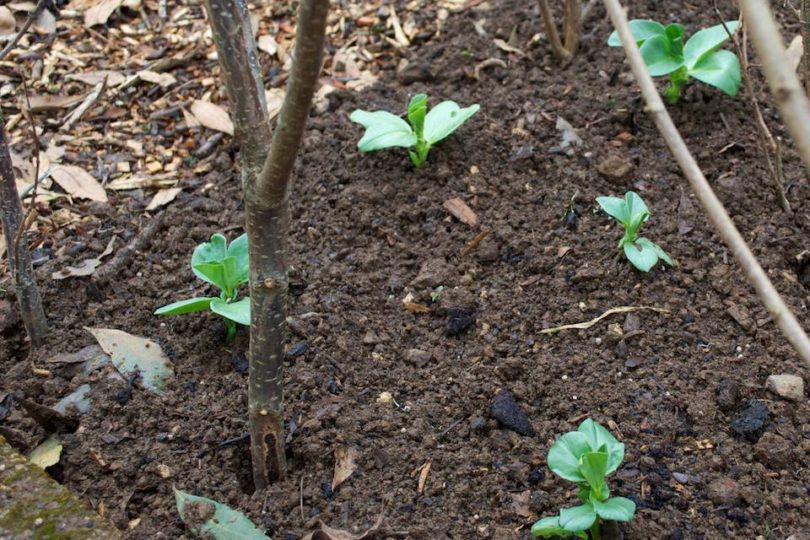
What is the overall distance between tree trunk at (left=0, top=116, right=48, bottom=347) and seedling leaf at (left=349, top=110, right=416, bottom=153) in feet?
3.24

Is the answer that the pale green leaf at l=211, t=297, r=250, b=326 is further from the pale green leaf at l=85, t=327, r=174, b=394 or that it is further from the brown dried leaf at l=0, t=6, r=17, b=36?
the brown dried leaf at l=0, t=6, r=17, b=36

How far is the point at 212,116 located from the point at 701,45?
169 cm

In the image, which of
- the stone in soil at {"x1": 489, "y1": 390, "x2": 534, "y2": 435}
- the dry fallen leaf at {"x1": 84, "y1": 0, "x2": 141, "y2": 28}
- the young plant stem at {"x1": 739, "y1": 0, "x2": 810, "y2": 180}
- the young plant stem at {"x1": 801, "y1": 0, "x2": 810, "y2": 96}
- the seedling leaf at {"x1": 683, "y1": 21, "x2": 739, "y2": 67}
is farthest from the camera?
the dry fallen leaf at {"x1": 84, "y1": 0, "x2": 141, "y2": 28}

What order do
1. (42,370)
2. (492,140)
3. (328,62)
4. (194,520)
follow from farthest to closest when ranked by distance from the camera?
1. (328,62)
2. (492,140)
3. (42,370)
4. (194,520)

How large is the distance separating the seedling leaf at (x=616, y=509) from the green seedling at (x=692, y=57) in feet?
4.90

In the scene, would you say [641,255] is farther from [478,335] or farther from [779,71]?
[779,71]

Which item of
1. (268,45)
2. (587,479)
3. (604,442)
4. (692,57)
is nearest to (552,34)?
(692,57)

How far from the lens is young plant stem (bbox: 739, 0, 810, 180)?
88 centimetres

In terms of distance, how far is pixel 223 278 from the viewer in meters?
2.27

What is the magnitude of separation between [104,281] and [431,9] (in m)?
1.78

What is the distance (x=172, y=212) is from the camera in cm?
279

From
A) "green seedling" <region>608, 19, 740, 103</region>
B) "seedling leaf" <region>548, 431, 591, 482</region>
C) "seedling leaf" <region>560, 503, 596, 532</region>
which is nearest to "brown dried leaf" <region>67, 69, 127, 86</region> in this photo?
"green seedling" <region>608, 19, 740, 103</region>

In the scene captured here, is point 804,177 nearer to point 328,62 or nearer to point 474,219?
point 474,219

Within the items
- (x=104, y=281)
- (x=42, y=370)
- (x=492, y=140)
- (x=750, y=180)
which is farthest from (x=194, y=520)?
(x=750, y=180)
